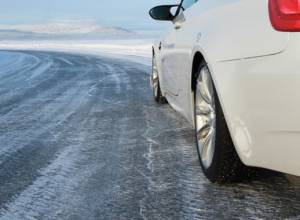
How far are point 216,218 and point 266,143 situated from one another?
473 mm

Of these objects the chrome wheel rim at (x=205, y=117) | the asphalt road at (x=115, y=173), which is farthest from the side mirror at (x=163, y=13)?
the chrome wheel rim at (x=205, y=117)

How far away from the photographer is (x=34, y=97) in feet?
27.1

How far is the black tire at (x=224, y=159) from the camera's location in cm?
318

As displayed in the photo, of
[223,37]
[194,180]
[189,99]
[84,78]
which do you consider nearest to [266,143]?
[223,37]

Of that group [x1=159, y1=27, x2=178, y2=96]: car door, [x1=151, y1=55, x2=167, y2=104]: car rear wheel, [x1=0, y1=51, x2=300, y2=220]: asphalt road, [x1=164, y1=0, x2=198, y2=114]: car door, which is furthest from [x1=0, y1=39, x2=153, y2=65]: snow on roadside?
[x1=164, y1=0, x2=198, y2=114]: car door

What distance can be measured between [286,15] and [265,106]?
0.43m

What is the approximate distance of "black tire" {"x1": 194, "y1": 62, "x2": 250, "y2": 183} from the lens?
318 cm

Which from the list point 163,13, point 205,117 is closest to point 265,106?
point 205,117

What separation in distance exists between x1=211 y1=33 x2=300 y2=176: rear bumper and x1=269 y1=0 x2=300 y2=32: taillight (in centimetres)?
5

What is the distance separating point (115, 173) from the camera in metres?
3.73

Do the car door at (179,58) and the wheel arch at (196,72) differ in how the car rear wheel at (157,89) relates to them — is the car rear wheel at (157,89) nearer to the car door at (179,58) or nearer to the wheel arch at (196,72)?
the car door at (179,58)

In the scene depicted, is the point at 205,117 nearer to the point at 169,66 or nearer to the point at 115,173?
the point at 115,173

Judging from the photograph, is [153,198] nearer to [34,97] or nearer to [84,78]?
[34,97]

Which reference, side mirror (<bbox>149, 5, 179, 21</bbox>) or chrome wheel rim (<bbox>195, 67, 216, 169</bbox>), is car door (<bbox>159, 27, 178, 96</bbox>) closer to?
side mirror (<bbox>149, 5, 179, 21</bbox>)
